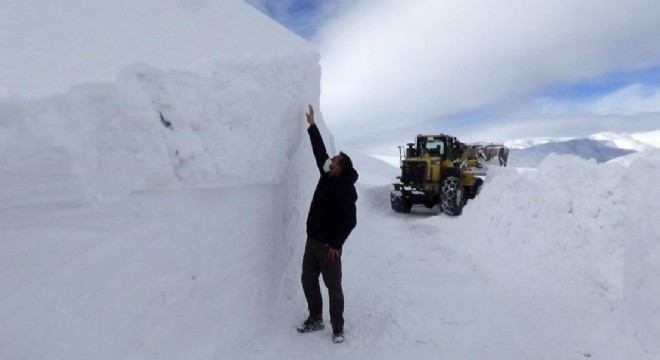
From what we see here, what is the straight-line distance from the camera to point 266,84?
4297 millimetres

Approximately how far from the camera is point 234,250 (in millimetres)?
3914

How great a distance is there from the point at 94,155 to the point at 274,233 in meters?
2.29

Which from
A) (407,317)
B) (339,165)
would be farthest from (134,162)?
(407,317)

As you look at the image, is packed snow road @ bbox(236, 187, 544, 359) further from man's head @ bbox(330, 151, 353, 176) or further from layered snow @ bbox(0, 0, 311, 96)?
layered snow @ bbox(0, 0, 311, 96)

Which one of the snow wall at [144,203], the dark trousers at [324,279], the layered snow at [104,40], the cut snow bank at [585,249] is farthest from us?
the cut snow bank at [585,249]

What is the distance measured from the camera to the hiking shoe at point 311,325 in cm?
423

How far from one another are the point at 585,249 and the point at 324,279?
4.06 metres

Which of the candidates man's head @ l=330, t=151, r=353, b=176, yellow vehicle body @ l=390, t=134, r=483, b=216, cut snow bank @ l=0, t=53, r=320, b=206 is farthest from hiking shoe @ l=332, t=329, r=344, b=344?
yellow vehicle body @ l=390, t=134, r=483, b=216

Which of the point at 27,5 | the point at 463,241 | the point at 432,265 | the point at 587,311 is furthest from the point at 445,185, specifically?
the point at 27,5

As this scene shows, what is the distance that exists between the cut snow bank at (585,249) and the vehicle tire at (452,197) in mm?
3362

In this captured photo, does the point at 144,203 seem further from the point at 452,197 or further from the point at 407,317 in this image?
the point at 452,197

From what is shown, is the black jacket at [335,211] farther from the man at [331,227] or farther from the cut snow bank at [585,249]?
the cut snow bank at [585,249]

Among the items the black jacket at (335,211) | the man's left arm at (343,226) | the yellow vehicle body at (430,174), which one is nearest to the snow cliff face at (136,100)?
the black jacket at (335,211)

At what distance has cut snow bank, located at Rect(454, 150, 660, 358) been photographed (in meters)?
4.42
